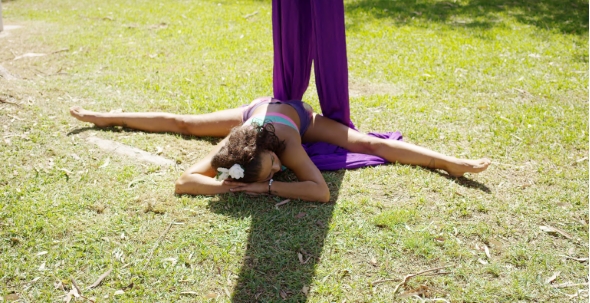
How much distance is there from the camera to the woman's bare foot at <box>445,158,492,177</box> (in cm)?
420

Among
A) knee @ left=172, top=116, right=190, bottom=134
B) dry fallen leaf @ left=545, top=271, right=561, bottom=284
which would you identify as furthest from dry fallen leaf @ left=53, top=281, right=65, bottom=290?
dry fallen leaf @ left=545, top=271, right=561, bottom=284

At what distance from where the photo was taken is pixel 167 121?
4.87 m

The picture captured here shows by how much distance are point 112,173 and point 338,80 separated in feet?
6.44

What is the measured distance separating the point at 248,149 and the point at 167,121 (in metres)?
1.51

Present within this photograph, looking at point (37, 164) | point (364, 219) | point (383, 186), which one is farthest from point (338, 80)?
point (37, 164)

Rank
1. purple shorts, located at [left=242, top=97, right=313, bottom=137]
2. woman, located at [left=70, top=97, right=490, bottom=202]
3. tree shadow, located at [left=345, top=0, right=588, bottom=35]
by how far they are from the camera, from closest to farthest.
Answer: woman, located at [left=70, top=97, right=490, bottom=202] < purple shorts, located at [left=242, top=97, right=313, bottom=137] < tree shadow, located at [left=345, top=0, right=588, bottom=35]

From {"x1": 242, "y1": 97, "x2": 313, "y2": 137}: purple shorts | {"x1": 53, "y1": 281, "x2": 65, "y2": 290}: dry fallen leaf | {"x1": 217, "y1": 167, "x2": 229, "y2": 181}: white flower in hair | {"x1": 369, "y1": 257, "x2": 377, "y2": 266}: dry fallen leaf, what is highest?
{"x1": 242, "y1": 97, "x2": 313, "y2": 137}: purple shorts

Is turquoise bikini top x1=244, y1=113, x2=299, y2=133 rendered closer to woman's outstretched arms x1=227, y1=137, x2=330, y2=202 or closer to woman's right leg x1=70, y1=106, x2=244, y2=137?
woman's outstretched arms x1=227, y1=137, x2=330, y2=202

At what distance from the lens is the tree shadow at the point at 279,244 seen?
3.08 metres

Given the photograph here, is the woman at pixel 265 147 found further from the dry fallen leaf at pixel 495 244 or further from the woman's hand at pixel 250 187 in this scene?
the dry fallen leaf at pixel 495 244

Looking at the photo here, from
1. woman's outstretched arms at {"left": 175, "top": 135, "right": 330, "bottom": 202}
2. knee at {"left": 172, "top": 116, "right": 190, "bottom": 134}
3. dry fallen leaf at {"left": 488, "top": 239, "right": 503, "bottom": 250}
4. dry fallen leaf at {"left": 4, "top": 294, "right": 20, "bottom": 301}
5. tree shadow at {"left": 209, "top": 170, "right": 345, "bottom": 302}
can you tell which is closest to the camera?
dry fallen leaf at {"left": 4, "top": 294, "right": 20, "bottom": 301}

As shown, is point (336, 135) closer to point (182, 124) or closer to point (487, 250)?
point (182, 124)

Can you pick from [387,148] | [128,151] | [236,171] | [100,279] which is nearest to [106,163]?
[128,151]

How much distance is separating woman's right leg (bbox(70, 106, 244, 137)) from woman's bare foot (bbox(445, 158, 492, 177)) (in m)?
1.88
